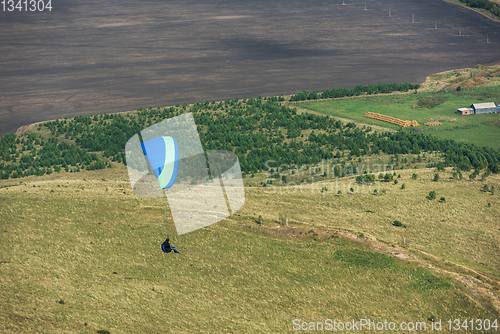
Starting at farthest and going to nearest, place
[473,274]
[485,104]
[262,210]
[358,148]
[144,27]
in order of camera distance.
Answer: [144,27], [485,104], [358,148], [262,210], [473,274]

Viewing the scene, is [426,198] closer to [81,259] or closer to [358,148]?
[358,148]

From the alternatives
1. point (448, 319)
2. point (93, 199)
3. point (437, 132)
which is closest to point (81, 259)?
point (93, 199)

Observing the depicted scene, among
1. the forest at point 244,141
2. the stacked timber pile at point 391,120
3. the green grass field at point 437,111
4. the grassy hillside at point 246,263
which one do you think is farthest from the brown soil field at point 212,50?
the grassy hillside at point 246,263

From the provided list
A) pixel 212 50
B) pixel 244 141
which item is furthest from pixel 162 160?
pixel 212 50

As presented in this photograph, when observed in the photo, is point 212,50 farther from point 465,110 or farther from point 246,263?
point 246,263

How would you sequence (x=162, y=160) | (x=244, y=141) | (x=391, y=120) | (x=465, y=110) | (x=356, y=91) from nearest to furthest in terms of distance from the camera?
(x=162, y=160) < (x=244, y=141) < (x=391, y=120) < (x=465, y=110) < (x=356, y=91)

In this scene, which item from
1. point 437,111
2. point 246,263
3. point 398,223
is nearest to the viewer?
point 246,263

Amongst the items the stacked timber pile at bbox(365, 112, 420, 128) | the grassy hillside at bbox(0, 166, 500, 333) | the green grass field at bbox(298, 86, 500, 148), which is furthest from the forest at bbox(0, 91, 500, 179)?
the grassy hillside at bbox(0, 166, 500, 333)
